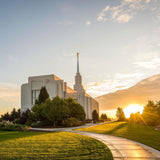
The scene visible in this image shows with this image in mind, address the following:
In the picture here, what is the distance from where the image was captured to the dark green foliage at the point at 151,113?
29984 millimetres

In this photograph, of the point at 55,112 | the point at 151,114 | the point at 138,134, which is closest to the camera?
the point at 138,134

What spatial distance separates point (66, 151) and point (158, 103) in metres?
28.3

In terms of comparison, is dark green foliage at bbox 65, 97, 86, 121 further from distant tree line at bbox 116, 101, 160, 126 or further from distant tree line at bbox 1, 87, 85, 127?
distant tree line at bbox 116, 101, 160, 126

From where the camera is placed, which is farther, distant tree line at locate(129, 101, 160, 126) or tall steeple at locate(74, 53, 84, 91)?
tall steeple at locate(74, 53, 84, 91)

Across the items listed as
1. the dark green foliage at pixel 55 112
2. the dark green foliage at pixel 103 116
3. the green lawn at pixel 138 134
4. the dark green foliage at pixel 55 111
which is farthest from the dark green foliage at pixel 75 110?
the dark green foliage at pixel 103 116

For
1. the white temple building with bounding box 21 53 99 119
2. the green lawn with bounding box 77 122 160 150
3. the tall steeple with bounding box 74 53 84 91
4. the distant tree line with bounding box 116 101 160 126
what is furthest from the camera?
the tall steeple with bounding box 74 53 84 91

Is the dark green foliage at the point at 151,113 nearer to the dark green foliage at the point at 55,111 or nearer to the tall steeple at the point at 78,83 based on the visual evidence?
the dark green foliage at the point at 55,111

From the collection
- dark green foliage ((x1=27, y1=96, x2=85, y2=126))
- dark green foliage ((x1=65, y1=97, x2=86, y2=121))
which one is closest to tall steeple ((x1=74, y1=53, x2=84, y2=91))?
dark green foliage ((x1=65, y1=97, x2=86, y2=121))

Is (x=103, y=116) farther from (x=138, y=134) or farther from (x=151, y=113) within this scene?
(x=138, y=134)

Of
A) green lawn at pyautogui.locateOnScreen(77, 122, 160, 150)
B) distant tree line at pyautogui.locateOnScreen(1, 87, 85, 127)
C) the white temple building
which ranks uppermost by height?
the white temple building

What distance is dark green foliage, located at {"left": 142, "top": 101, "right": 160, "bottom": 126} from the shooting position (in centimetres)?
2998

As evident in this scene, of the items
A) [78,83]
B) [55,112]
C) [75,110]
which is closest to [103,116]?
[78,83]

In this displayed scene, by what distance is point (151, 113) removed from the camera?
1211 inches

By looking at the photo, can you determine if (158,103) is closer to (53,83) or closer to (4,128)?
(4,128)
